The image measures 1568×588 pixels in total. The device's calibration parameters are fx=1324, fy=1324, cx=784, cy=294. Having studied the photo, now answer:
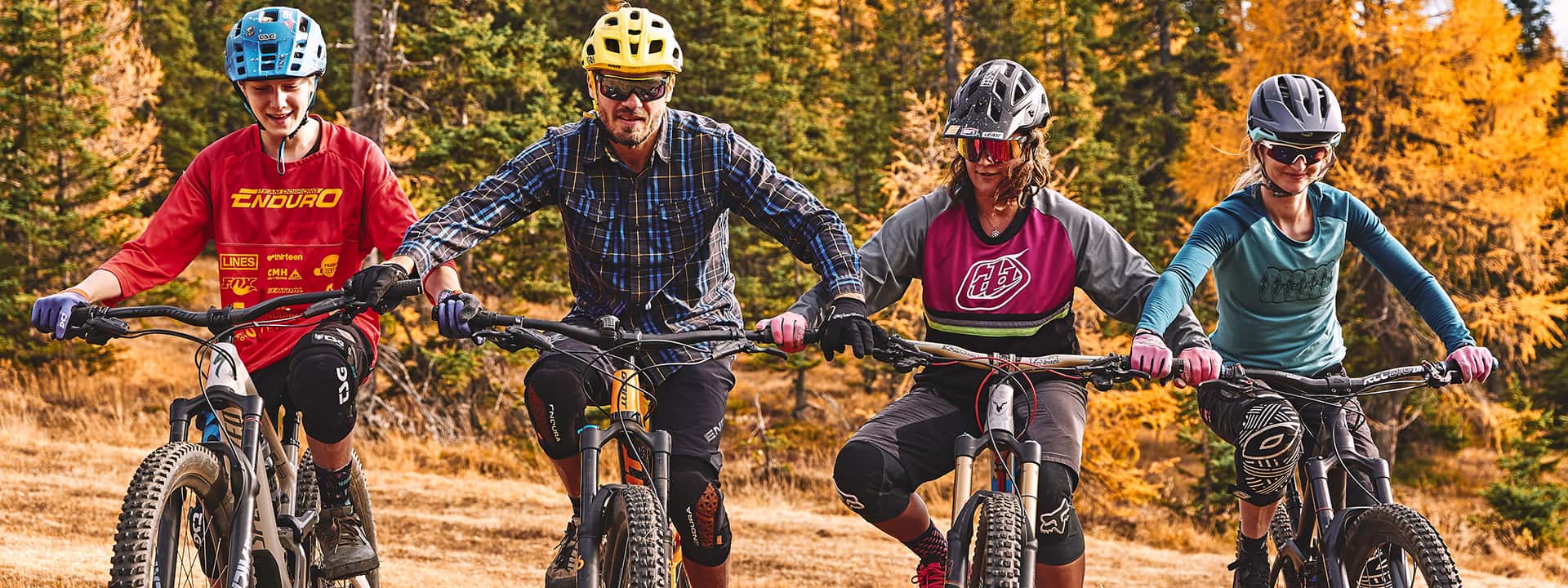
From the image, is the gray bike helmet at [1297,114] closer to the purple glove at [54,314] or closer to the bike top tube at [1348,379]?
the bike top tube at [1348,379]

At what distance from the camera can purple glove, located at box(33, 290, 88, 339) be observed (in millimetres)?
4137

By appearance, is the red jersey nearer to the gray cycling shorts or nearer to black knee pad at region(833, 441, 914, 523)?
black knee pad at region(833, 441, 914, 523)

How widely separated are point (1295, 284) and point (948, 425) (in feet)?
5.18

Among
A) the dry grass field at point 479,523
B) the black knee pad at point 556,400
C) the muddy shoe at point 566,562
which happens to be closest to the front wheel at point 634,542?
the muddy shoe at point 566,562

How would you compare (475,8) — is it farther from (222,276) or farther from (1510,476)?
(1510,476)

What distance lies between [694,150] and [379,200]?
4.08 feet

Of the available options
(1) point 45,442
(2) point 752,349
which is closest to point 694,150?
(2) point 752,349

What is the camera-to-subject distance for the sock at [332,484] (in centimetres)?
528

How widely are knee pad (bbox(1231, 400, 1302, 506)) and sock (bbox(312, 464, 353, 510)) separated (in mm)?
3544

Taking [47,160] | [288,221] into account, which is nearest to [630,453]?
[288,221]

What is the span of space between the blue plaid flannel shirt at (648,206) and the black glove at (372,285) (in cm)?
53

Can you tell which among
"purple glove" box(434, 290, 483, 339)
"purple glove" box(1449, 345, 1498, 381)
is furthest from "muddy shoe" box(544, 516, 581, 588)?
"purple glove" box(1449, 345, 1498, 381)

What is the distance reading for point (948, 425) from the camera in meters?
4.88

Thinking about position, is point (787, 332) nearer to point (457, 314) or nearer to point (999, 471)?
point (999, 471)
